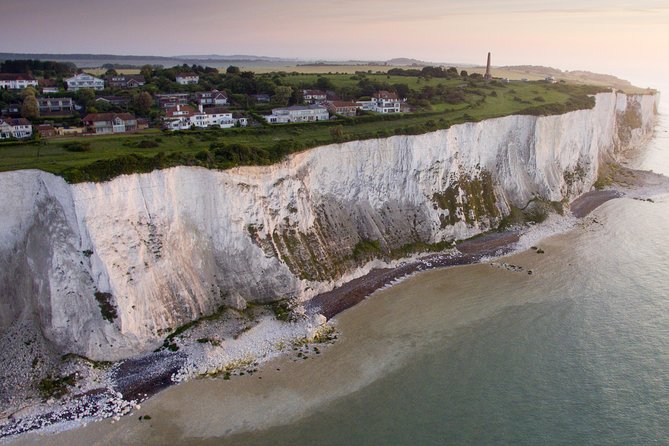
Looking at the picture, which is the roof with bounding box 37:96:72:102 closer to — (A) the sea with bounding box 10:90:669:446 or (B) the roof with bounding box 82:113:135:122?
(B) the roof with bounding box 82:113:135:122

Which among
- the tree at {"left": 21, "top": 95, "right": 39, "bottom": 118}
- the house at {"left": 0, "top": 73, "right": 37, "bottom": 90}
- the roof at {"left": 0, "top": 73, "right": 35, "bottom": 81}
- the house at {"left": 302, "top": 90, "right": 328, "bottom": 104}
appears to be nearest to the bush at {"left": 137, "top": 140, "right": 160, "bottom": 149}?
the tree at {"left": 21, "top": 95, "right": 39, "bottom": 118}

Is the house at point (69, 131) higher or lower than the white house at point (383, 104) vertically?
lower

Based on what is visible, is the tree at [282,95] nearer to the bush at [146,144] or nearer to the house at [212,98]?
the house at [212,98]


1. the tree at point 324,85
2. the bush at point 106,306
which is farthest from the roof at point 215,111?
the bush at point 106,306

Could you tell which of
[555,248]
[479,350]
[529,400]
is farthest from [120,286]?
[555,248]

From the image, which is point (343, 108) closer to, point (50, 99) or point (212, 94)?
point (212, 94)

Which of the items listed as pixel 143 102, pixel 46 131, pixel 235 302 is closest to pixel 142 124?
pixel 143 102
